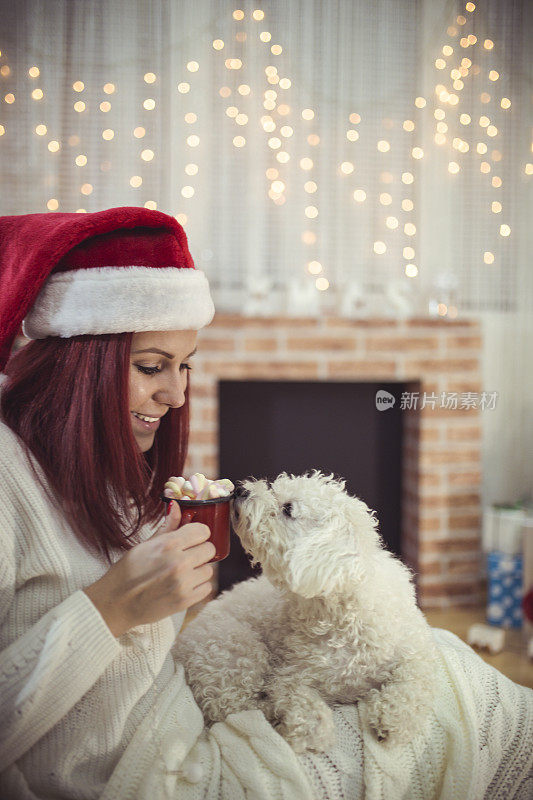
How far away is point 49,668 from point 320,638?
0.41 metres

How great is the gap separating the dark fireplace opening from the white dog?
842 mm

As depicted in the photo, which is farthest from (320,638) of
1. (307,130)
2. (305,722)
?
(307,130)

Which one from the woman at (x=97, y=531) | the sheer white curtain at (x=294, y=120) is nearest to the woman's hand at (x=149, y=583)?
the woman at (x=97, y=531)

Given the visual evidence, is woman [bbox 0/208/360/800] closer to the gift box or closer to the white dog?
the white dog

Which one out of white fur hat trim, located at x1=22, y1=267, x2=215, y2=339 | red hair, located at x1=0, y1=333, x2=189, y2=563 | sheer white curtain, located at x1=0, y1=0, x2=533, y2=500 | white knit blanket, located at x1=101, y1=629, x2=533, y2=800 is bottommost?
white knit blanket, located at x1=101, y1=629, x2=533, y2=800

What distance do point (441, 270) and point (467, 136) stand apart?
1.29 ft

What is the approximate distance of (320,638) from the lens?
0.87 meters

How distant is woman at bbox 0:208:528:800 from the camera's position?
69 centimetres

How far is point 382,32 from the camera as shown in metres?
1.29

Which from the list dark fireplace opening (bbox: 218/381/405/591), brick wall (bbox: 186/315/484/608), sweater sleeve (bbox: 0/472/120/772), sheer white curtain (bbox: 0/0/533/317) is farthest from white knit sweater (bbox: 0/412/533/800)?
brick wall (bbox: 186/315/484/608)

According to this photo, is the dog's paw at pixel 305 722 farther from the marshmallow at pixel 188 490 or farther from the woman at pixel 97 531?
the marshmallow at pixel 188 490

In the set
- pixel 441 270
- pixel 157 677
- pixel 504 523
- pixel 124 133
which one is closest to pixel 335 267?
pixel 441 270

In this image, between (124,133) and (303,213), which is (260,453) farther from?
(124,133)

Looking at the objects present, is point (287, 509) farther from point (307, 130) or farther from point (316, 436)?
point (307, 130)
